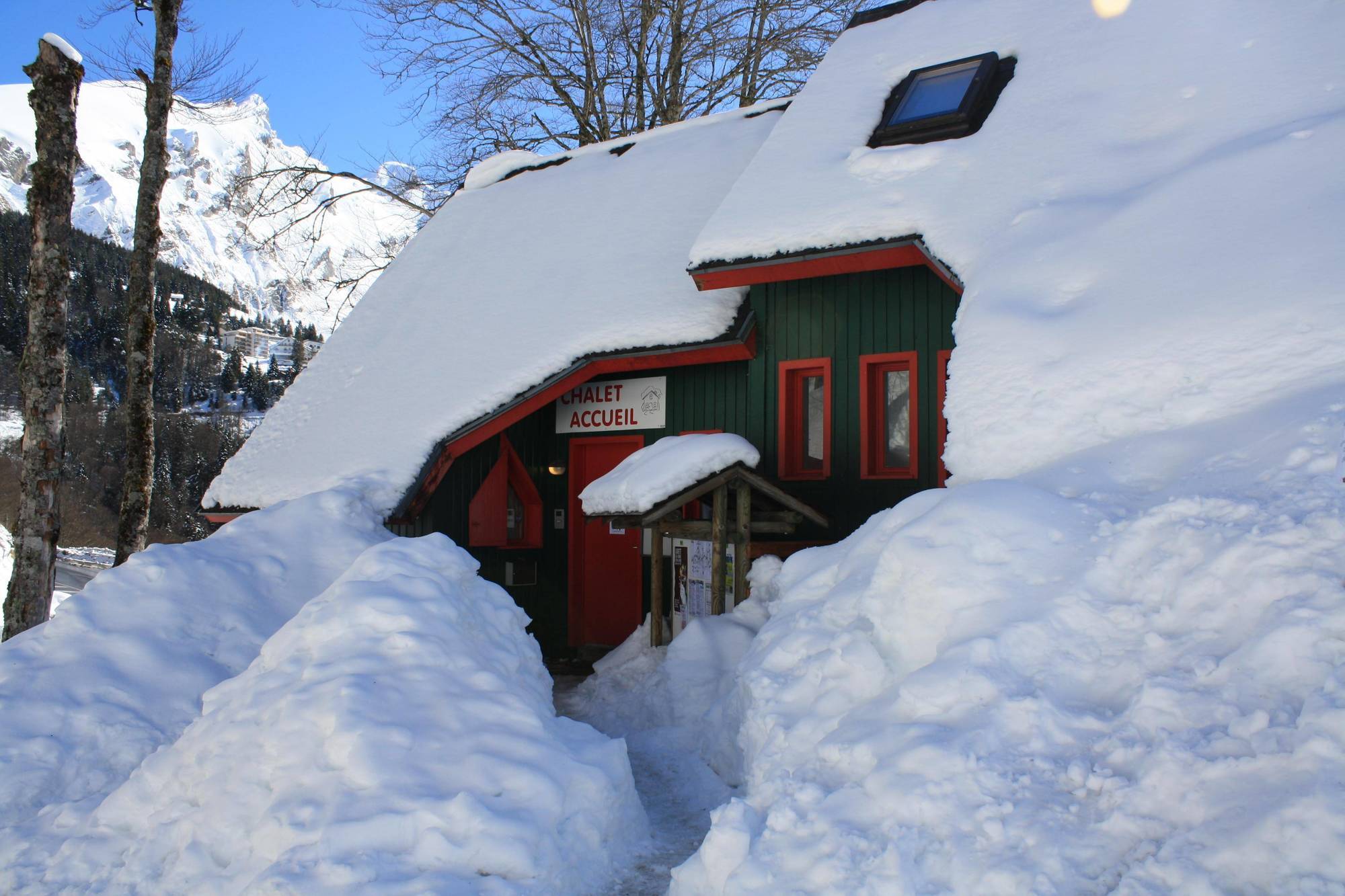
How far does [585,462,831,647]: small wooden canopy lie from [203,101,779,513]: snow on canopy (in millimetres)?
1928

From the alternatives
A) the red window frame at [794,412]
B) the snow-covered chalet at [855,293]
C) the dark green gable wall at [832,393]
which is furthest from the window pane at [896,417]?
the red window frame at [794,412]

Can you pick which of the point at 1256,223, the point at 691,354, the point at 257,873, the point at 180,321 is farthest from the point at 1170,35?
the point at 180,321

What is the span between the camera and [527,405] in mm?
9719

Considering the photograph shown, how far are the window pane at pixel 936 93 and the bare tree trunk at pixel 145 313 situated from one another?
8.68 metres

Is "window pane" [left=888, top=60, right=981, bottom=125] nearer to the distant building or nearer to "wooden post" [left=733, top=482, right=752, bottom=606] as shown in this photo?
"wooden post" [left=733, top=482, right=752, bottom=606]

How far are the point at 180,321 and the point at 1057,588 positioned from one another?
73.0 metres

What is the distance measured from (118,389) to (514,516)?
61629 mm

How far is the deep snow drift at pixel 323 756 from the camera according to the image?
399 centimetres

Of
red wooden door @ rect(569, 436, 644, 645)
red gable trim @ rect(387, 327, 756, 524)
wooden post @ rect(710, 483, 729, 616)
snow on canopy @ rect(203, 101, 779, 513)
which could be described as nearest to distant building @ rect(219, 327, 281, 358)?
snow on canopy @ rect(203, 101, 779, 513)

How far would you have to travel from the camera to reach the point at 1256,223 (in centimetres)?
591

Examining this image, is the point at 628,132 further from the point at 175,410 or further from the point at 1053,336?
the point at 175,410

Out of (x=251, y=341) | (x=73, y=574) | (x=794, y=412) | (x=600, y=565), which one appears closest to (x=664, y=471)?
(x=794, y=412)

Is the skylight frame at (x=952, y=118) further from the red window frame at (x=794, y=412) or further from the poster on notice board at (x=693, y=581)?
the poster on notice board at (x=693, y=581)

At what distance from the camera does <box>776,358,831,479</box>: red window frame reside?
29.1 ft
